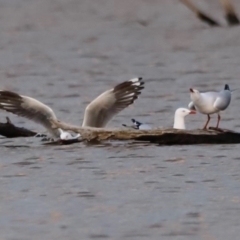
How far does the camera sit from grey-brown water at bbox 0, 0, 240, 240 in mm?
9492

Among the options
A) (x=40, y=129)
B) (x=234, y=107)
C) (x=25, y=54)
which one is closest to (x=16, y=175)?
(x=40, y=129)

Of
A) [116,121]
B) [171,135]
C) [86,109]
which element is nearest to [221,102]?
[171,135]

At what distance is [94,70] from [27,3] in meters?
8.32

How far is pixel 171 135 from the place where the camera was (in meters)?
12.8

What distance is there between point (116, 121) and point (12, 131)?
6.82ft

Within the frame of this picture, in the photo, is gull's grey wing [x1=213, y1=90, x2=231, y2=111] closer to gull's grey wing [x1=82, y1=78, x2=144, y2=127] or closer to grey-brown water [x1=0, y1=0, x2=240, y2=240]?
grey-brown water [x1=0, y1=0, x2=240, y2=240]

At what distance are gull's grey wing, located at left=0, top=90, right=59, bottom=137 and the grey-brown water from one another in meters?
0.29

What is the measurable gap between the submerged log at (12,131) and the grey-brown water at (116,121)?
10 cm

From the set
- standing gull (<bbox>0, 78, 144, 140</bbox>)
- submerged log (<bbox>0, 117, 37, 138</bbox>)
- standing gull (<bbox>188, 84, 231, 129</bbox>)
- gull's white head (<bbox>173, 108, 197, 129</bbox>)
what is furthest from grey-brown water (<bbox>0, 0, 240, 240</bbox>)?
standing gull (<bbox>188, 84, 231, 129</bbox>)

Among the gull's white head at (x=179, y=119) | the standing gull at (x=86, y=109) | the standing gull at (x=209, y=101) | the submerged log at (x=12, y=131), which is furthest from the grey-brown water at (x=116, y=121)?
the standing gull at (x=209, y=101)

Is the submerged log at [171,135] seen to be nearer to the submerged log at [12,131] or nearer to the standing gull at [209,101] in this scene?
the standing gull at [209,101]

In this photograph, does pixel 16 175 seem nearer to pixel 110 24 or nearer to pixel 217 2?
pixel 110 24

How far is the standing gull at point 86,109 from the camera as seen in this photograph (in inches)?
521

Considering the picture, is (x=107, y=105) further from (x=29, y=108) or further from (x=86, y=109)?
(x=29, y=108)
